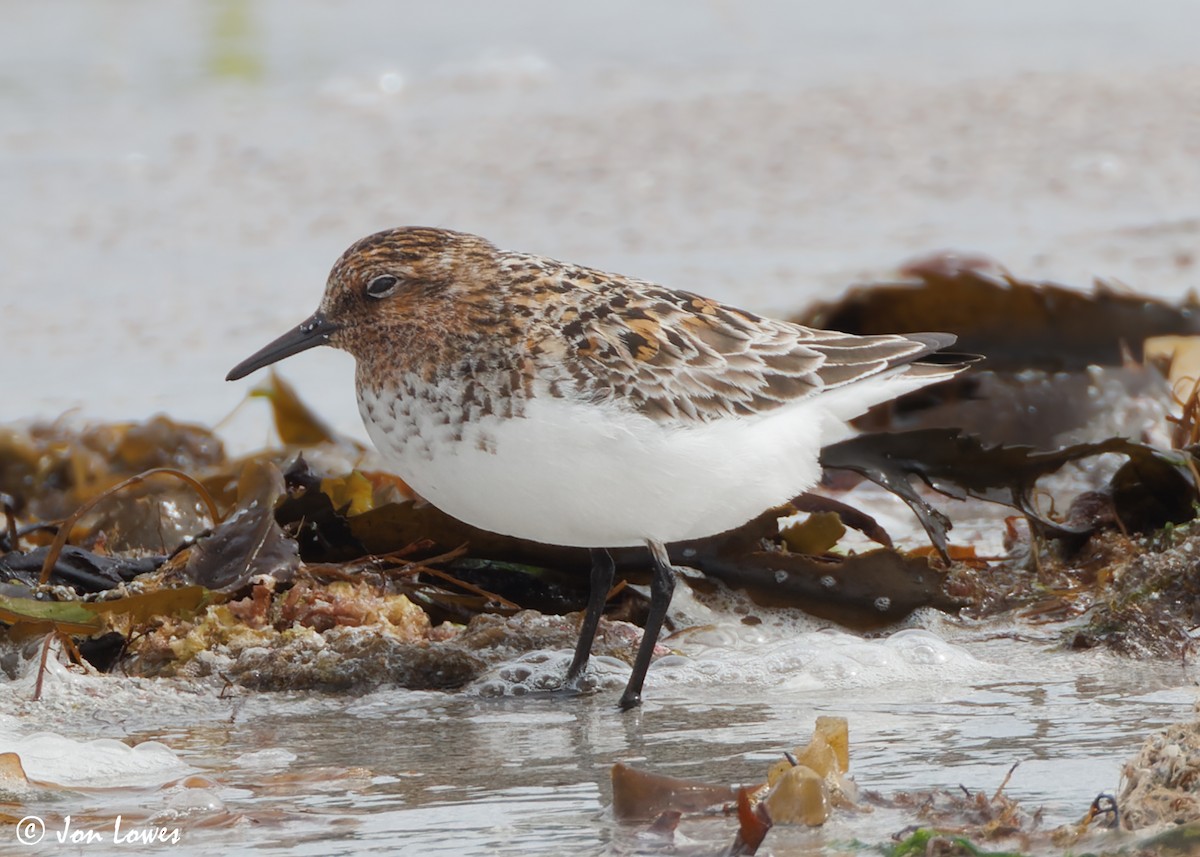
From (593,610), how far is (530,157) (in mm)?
6570

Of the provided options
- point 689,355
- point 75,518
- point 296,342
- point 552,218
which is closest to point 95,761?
point 75,518

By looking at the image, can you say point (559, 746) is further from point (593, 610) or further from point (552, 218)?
point (552, 218)

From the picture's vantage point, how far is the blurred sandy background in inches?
319

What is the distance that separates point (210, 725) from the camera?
12.6ft

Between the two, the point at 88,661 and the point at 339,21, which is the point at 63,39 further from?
the point at 88,661

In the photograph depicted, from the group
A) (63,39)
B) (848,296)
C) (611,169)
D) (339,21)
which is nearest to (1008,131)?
(611,169)

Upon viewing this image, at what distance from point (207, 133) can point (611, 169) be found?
3075mm

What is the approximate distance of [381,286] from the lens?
4.25 metres

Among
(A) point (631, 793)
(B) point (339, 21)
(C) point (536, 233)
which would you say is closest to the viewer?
(A) point (631, 793)

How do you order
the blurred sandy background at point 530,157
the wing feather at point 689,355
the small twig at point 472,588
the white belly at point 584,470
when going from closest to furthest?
the white belly at point 584,470
the wing feather at point 689,355
the small twig at point 472,588
the blurred sandy background at point 530,157

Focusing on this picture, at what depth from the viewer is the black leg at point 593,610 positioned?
13.9 feet

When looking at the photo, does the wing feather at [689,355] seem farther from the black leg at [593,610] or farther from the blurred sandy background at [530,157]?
the blurred sandy background at [530,157]

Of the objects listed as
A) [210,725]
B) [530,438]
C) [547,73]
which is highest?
[547,73]

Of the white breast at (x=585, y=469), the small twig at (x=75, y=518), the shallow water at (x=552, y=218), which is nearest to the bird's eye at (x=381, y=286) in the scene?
the white breast at (x=585, y=469)
